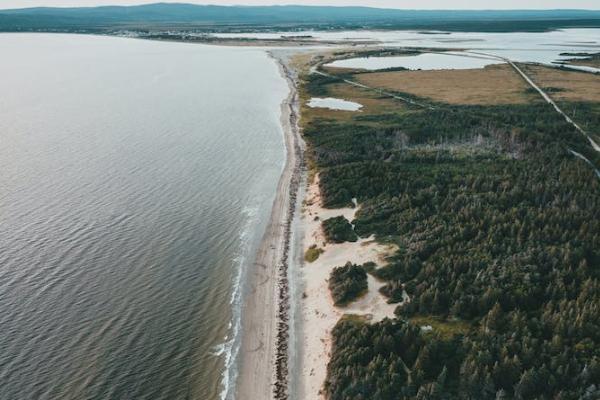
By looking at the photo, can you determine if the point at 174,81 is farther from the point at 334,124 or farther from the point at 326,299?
the point at 326,299

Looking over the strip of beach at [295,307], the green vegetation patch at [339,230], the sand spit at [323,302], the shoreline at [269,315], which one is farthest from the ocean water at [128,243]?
the green vegetation patch at [339,230]

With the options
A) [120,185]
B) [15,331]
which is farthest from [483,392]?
[120,185]

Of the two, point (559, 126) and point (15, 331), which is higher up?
point (559, 126)

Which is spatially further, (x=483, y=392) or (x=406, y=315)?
(x=406, y=315)

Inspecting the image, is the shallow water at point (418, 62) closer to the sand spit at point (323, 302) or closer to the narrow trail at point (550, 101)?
the narrow trail at point (550, 101)

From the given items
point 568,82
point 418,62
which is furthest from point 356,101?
point 418,62
